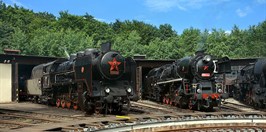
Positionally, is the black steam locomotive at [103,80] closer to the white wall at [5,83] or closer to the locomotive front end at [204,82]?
the locomotive front end at [204,82]

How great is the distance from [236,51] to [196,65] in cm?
5133

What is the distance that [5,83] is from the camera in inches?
1174

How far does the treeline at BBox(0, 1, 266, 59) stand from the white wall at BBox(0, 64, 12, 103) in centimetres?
1830

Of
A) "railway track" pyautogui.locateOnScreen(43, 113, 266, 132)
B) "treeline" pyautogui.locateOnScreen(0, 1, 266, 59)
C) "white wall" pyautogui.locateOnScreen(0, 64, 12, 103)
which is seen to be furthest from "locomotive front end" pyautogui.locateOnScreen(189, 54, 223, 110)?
"treeline" pyautogui.locateOnScreen(0, 1, 266, 59)

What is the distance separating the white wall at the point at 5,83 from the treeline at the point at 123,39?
18.3m

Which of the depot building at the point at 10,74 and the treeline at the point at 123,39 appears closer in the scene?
the depot building at the point at 10,74

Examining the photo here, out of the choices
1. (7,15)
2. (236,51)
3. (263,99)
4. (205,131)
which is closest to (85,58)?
(205,131)

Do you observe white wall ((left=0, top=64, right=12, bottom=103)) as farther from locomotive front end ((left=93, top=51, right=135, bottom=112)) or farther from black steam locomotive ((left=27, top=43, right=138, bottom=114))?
locomotive front end ((left=93, top=51, right=135, bottom=112))

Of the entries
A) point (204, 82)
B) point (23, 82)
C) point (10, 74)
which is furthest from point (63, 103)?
point (23, 82)

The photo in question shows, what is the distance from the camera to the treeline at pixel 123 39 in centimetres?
6100

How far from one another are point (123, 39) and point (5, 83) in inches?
1910

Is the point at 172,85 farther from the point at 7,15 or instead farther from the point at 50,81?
the point at 7,15

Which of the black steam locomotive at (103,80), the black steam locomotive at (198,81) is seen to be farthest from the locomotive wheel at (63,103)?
the black steam locomotive at (198,81)

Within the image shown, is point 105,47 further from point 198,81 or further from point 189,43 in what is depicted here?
point 189,43
